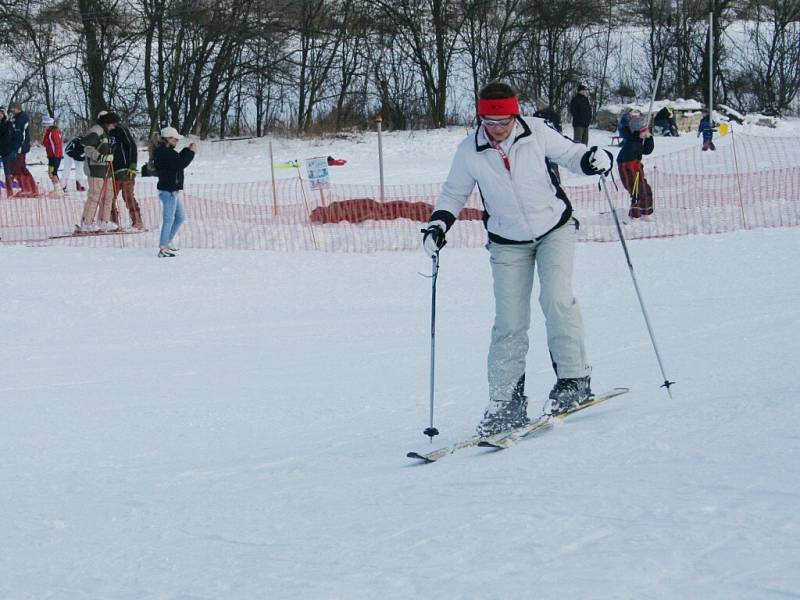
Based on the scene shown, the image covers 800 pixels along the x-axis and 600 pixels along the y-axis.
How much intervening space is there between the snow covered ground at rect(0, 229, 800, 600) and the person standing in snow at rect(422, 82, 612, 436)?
327 mm

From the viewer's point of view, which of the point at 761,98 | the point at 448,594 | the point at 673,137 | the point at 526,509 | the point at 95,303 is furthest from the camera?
the point at 761,98

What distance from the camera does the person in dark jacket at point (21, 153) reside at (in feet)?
60.5

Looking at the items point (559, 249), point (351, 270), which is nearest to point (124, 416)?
point (559, 249)

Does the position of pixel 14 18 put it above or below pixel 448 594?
above

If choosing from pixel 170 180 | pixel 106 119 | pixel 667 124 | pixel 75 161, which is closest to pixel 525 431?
pixel 170 180

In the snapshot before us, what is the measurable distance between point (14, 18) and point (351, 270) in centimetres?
2178

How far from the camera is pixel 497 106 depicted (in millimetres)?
5004

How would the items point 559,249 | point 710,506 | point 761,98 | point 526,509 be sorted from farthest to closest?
1. point 761,98
2. point 559,249
3. point 526,509
4. point 710,506

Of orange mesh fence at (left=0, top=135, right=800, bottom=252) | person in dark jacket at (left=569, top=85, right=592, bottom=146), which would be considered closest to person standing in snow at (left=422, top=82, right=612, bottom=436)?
orange mesh fence at (left=0, top=135, right=800, bottom=252)

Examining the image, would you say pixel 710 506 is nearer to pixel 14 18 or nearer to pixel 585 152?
pixel 585 152

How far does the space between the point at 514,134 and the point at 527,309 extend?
87 cm

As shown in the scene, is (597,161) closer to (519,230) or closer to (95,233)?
(519,230)

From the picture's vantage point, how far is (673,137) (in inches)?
1039

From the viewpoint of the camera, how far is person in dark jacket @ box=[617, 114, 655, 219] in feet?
48.3
